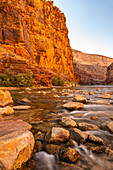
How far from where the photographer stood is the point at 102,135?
6.84 ft

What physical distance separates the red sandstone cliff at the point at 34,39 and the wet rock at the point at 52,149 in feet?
85.3

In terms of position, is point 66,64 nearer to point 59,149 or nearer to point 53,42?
point 53,42

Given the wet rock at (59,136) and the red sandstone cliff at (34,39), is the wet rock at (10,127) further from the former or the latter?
the red sandstone cliff at (34,39)

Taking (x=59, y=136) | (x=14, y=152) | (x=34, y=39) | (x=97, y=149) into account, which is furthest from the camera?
(x=34, y=39)

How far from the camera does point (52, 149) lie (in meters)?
1.65

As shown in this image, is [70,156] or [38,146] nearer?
[70,156]

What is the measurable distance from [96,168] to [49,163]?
2.14 ft

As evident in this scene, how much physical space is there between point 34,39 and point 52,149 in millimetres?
46474

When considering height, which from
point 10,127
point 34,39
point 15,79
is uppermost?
point 34,39

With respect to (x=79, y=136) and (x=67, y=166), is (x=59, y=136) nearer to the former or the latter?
(x=79, y=136)

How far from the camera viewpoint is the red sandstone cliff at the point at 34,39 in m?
28.8

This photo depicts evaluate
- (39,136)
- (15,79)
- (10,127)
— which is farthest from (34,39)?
(39,136)

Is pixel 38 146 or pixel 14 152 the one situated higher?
pixel 14 152

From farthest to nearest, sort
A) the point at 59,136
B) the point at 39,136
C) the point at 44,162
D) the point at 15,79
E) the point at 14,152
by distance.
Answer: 1. the point at 15,79
2. the point at 39,136
3. the point at 59,136
4. the point at 44,162
5. the point at 14,152
